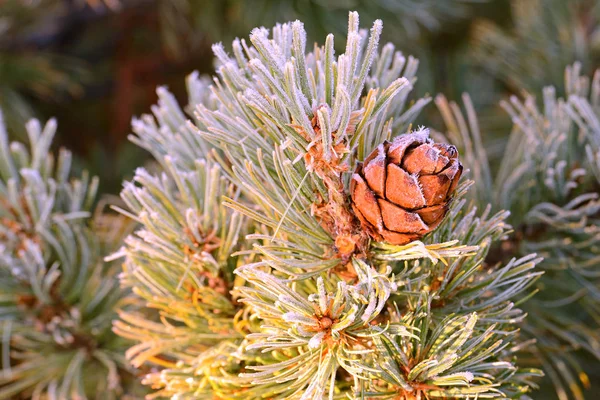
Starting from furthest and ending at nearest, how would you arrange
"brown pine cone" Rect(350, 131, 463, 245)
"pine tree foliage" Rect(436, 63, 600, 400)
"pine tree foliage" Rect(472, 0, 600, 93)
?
"pine tree foliage" Rect(472, 0, 600, 93) → "pine tree foliage" Rect(436, 63, 600, 400) → "brown pine cone" Rect(350, 131, 463, 245)

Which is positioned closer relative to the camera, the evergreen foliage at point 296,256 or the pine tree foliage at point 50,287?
the evergreen foliage at point 296,256

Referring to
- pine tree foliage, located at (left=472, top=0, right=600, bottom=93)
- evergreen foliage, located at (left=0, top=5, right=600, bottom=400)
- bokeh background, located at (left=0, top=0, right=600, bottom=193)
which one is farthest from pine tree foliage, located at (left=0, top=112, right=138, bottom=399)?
pine tree foliage, located at (left=472, top=0, right=600, bottom=93)

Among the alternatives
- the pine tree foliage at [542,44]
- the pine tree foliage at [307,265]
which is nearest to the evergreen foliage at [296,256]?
the pine tree foliage at [307,265]

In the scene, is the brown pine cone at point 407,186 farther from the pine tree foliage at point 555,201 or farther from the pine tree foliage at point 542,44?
the pine tree foliage at point 542,44

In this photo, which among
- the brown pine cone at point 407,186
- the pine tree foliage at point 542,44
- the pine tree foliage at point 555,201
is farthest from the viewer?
the pine tree foliage at point 542,44

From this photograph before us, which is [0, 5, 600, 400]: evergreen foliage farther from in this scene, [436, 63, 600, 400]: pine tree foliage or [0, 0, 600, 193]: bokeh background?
[0, 0, 600, 193]: bokeh background

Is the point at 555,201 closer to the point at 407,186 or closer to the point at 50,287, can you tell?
the point at 407,186

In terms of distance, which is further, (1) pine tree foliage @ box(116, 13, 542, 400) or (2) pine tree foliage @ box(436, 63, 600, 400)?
(2) pine tree foliage @ box(436, 63, 600, 400)
